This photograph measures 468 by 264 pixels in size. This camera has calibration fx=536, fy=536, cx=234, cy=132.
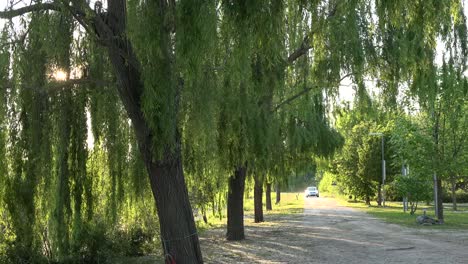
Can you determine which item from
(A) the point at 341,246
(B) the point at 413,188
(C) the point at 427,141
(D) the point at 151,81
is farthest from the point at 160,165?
(B) the point at 413,188

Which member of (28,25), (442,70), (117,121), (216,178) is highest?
(28,25)

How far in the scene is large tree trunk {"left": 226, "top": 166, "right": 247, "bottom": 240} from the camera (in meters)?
17.2

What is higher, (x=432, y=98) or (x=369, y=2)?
(x=369, y=2)

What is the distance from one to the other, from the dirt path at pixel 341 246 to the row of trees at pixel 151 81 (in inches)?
156

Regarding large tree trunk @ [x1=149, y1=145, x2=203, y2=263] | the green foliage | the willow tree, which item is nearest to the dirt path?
large tree trunk @ [x1=149, y1=145, x2=203, y2=263]

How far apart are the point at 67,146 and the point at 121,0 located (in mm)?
2563

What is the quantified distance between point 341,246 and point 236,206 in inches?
145

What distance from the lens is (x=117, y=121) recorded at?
30.8ft

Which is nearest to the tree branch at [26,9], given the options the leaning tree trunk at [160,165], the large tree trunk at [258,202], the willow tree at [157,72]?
the willow tree at [157,72]

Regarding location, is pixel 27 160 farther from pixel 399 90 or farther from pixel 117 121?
pixel 399 90

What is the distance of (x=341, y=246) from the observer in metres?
15.6

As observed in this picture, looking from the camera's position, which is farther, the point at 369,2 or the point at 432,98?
the point at 432,98

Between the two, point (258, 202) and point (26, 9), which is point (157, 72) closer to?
point (26, 9)

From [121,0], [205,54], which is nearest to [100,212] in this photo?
[121,0]
